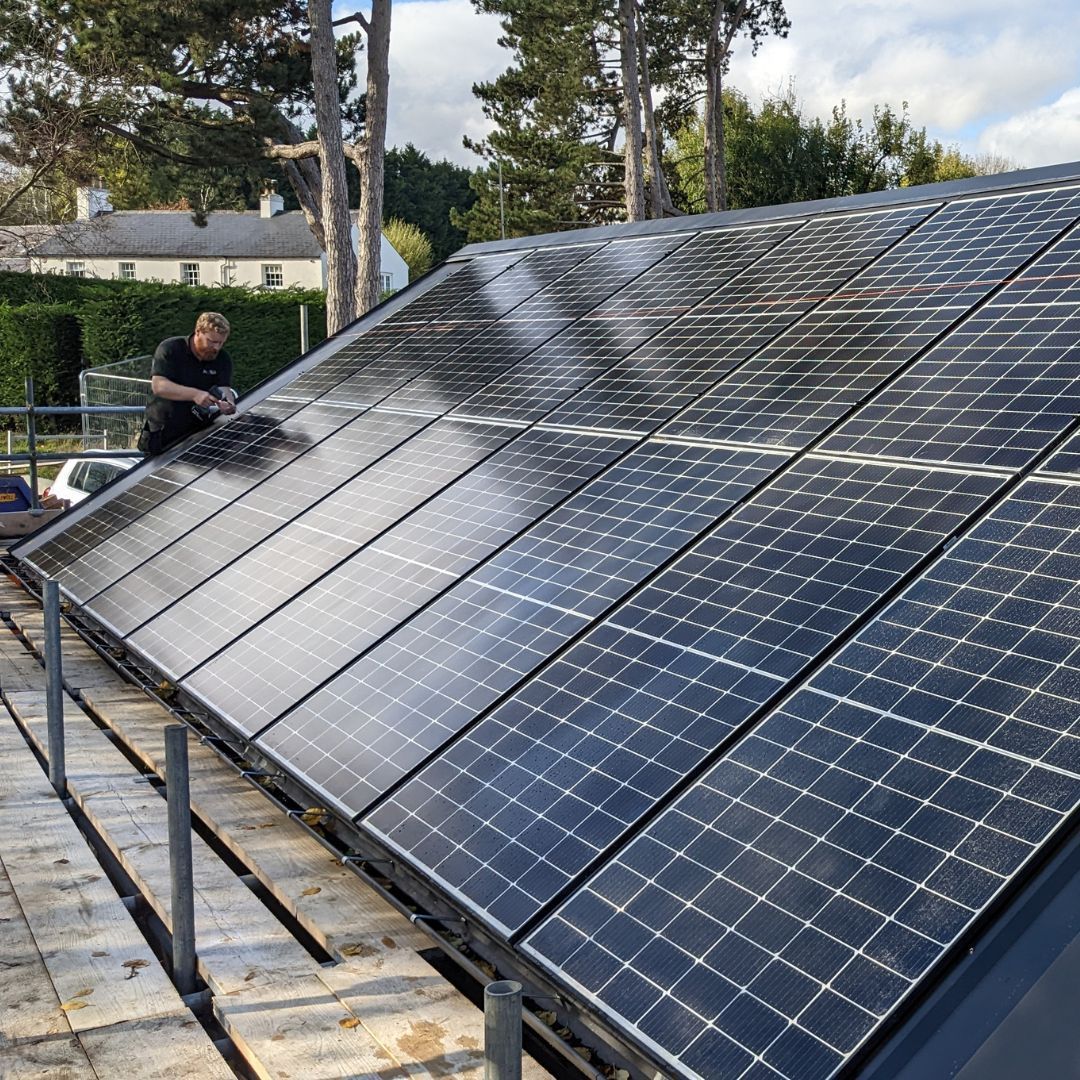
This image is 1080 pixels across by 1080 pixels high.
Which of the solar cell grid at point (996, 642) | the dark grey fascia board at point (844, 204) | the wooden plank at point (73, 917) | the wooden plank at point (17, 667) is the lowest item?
the wooden plank at point (73, 917)

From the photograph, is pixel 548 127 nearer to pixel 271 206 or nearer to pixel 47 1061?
pixel 271 206

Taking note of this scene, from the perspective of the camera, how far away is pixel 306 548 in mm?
7188

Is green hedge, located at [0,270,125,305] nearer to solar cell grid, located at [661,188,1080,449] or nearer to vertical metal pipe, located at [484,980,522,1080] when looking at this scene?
solar cell grid, located at [661,188,1080,449]

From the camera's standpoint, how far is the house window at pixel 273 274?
7425 centimetres

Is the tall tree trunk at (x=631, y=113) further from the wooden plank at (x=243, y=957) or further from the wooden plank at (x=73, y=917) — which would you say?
the wooden plank at (x=73, y=917)

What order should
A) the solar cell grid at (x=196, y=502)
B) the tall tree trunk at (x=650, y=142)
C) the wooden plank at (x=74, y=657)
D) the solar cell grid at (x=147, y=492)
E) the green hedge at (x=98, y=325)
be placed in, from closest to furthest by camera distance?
the wooden plank at (x=74, y=657) → the solar cell grid at (x=196, y=502) → the solar cell grid at (x=147, y=492) → the green hedge at (x=98, y=325) → the tall tree trunk at (x=650, y=142)

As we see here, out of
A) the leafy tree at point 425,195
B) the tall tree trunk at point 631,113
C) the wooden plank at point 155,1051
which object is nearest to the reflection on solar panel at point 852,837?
the wooden plank at point 155,1051

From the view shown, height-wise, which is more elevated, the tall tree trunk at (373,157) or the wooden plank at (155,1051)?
the tall tree trunk at (373,157)

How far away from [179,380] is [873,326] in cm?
661

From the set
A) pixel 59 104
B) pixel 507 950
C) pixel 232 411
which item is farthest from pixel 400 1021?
pixel 59 104

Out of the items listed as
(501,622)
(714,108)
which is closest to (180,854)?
(501,622)

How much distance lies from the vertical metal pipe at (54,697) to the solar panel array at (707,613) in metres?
0.55

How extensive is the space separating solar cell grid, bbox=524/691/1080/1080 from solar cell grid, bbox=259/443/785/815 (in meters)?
1.35

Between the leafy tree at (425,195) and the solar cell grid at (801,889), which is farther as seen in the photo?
the leafy tree at (425,195)
